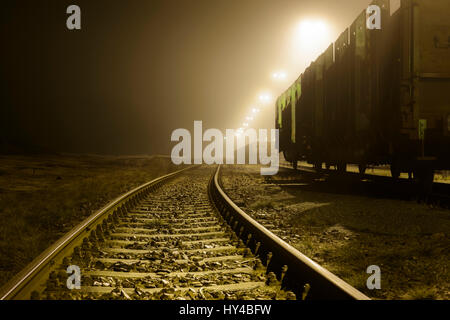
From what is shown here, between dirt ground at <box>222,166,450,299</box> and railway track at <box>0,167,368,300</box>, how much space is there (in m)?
0.60

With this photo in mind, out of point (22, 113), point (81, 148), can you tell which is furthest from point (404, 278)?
point (81, 148)

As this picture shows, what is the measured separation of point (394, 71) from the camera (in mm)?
7809

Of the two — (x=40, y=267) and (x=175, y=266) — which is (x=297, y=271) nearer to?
(x=175, y=266)

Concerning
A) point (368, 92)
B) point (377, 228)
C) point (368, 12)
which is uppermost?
point (368, 12)

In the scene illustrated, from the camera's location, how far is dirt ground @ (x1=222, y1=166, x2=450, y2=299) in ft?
10.7

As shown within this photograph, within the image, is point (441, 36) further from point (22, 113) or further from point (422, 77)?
point (22, 113)

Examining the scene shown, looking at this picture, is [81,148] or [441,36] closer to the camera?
[441,36]

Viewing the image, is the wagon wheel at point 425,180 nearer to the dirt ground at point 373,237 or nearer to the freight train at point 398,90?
the freight train at point 398,90

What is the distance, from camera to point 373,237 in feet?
16.2

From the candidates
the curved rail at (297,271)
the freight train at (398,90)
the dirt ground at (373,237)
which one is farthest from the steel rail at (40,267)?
the freight train at (398,90)

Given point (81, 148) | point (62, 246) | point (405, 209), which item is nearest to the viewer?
point (62, 246)

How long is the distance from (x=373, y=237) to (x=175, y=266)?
2.89 m
